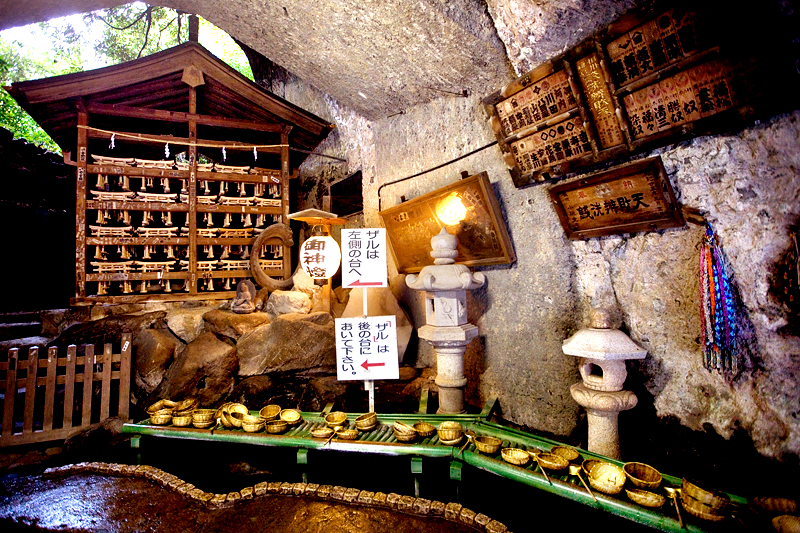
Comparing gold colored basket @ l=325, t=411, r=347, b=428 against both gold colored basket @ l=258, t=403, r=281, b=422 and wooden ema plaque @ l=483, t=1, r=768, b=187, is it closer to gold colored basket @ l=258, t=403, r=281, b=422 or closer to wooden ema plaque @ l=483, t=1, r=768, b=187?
gold colored basket @ l=258, t=403, r=281, b=422

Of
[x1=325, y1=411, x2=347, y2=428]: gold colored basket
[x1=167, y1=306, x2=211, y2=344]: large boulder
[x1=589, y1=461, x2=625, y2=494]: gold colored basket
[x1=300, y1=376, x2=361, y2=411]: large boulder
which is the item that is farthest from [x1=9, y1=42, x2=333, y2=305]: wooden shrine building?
[x1=589, y1=461, x2=625, y2=494]: gold colored basket

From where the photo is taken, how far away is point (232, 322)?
7316 mm

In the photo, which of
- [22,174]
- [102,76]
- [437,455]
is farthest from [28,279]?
[437,455]

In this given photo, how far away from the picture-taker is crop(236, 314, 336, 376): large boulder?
6.47m

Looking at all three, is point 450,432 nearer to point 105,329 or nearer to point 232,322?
point 232,322

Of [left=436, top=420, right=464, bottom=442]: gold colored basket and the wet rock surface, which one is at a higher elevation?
[left=436, top=420, right=464, bottom=442]: gold colored basket

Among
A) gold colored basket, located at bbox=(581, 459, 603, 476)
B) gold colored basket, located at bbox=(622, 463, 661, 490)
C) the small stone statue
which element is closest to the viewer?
gold colored basket, located at bbox=(622, 463, 661, 490)

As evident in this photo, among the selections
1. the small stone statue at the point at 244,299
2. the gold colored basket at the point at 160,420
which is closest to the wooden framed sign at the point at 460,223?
the small stone statue at the point at 244,299

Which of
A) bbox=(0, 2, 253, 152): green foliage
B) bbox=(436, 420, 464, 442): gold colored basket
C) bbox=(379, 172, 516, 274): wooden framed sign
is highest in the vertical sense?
bbox=(0, 2, 253, 152): green foliage

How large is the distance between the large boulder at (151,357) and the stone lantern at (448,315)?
5014 mm

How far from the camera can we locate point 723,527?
2340mm

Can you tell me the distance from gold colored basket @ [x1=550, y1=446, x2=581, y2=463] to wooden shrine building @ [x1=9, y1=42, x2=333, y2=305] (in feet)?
25.5

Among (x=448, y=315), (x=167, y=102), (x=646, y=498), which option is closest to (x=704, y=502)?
(x=646, y=498)

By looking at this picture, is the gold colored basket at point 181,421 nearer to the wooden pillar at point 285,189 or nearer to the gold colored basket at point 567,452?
the gold colored basket at point 567,452
